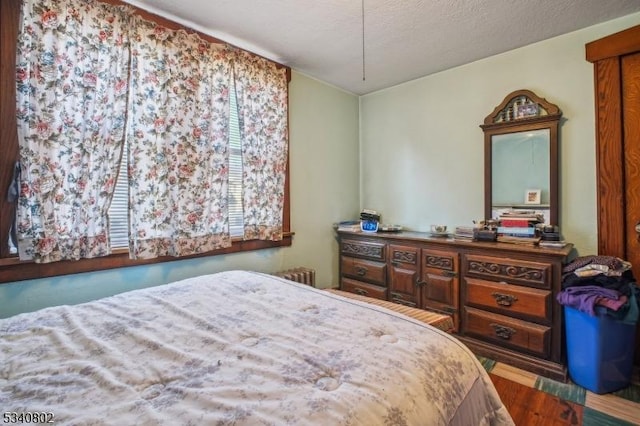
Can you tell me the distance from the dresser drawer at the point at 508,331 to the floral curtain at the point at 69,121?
2609 millimetres

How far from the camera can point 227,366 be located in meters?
0.88

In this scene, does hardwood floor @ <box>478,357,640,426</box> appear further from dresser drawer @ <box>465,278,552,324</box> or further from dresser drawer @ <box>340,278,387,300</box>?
dresser drawer @ <box>340,278,387,300</box>

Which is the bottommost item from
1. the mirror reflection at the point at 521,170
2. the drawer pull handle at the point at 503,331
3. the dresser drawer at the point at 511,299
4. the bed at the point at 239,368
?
the drawer pull handle at the point at 503,331

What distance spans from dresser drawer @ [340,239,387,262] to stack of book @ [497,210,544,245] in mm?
992

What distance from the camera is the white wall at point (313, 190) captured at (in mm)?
2305

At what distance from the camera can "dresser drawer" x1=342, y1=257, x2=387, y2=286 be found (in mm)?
2859

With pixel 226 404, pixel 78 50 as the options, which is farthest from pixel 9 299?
pixel 226 404

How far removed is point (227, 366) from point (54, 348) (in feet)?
2.06

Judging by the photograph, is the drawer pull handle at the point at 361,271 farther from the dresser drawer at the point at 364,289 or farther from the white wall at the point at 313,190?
the white wall at the point at 313,190

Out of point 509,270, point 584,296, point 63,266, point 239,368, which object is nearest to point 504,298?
point 509,270

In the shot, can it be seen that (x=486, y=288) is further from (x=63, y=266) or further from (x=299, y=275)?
(x=63, y=266)

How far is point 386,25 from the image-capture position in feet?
7.16

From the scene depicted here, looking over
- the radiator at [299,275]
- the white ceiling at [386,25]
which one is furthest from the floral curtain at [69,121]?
the radiator at [299,275]

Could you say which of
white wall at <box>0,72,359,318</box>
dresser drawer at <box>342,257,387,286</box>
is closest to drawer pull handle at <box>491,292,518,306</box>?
dresser drawer at <box>342,257,387,286</box>
